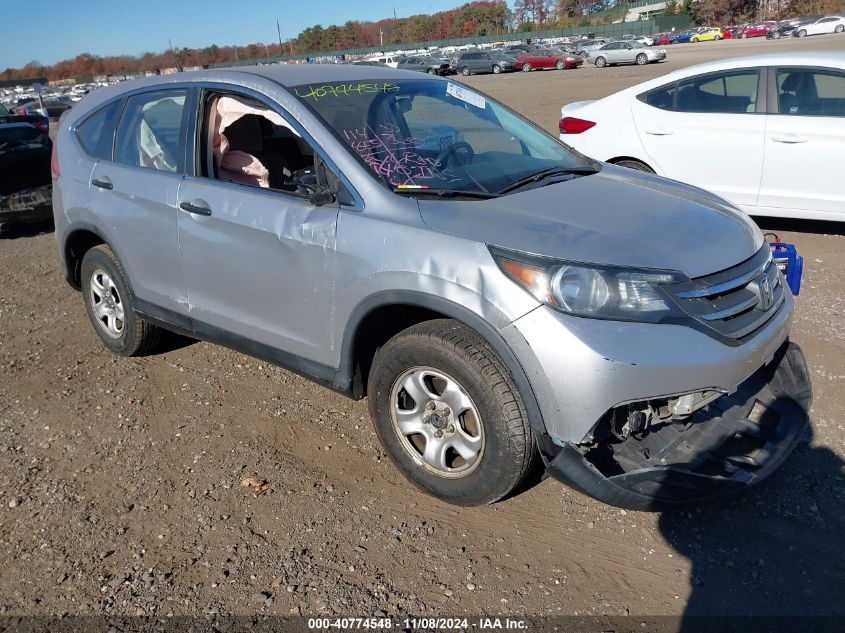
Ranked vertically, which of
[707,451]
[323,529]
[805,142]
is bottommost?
[323,529]

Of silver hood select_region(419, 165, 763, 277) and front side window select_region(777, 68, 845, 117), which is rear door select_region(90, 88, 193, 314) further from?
front side window select_region(777, 68, 845, 117)

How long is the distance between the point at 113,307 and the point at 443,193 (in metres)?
2.74

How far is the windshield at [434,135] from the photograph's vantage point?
344cm

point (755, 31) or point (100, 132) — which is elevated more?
point (755, 31)

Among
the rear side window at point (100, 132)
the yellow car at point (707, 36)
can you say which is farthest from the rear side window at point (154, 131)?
the yellow car at point (707, 36)

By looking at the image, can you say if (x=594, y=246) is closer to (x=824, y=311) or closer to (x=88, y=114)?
(x=824, y=311)

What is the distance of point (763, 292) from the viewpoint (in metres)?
3.14

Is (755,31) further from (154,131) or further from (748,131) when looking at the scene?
(154,131)

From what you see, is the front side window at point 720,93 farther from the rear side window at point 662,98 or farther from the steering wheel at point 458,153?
the steering wheel at point 458,153

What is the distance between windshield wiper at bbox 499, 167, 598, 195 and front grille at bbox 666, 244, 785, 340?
0.98 meters

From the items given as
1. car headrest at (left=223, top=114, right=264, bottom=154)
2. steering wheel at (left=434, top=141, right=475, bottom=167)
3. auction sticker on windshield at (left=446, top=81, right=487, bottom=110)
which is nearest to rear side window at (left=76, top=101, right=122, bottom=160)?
car headrest at (left=223, top=114, right=264, bottom=154)

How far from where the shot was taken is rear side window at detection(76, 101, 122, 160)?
4641 mm

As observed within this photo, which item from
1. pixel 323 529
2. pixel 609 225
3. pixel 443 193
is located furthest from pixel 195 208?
pixel 609 225

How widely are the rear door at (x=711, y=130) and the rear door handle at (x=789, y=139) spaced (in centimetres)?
13
